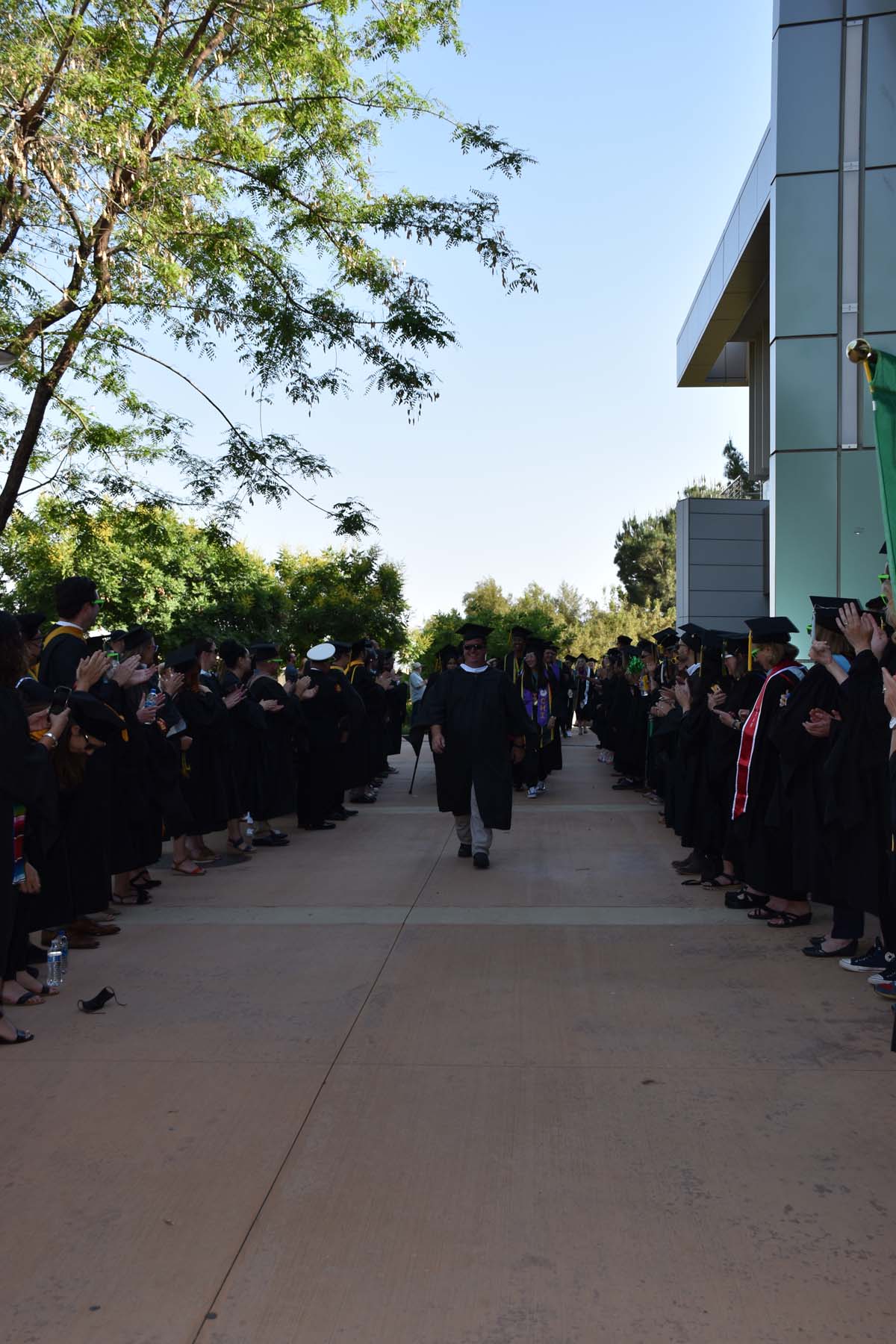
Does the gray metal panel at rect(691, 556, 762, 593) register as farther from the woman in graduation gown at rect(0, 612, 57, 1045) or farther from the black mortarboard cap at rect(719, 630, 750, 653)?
the woman in graduation gown at rect(0, 612, 57, 1045)

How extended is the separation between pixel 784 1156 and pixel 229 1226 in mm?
1818

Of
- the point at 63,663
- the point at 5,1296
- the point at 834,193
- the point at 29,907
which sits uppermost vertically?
the point at 834,193

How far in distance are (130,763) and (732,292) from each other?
1817cm

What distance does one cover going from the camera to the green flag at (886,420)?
4.96 metres

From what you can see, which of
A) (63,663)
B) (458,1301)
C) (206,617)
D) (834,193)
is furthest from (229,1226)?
(206,617)

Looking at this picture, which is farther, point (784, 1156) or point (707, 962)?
point (707, 962)

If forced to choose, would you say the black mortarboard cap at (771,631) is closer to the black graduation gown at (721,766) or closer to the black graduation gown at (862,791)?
the black graduation gown at (721,766)

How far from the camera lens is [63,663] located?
23.4 ft

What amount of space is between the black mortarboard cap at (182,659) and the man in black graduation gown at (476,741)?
6.86ft

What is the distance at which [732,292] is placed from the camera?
22531mm

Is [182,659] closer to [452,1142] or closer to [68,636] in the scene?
[68,636]

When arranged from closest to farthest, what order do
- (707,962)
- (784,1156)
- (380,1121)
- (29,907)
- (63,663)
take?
(784,1156) < (380,1121) < (29,907) < (707,962) < (63,663)

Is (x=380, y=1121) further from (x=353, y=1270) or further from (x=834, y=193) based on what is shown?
(x=834, y=193)

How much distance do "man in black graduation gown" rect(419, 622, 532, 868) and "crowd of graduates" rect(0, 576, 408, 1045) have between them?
176cm
